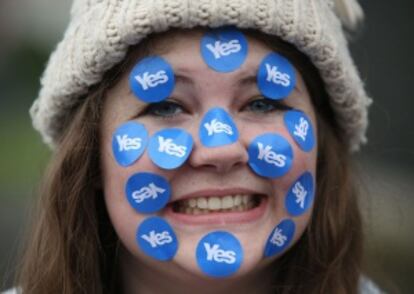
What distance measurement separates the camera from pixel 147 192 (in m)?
2.23

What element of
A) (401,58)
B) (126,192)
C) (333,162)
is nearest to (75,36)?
(126,192)

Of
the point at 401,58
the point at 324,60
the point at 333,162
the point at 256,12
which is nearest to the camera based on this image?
the point at 256,12

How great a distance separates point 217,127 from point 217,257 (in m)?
0.39

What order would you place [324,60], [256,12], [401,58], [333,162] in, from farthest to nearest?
1. [401,58]
2. [333,162]
3. [324,60]
4. [256,12]

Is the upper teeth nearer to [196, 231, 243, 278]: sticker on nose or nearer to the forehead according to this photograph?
[196, 231, 243, 278]: sticker on nose

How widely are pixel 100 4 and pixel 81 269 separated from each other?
34.9 inches

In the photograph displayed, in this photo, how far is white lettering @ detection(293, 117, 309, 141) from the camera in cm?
234

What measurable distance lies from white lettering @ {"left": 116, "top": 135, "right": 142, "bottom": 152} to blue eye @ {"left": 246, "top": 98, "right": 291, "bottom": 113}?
0.37m

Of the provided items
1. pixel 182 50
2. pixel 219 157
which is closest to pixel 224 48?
pixel 182 50

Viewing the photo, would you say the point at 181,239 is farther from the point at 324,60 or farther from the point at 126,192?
the point at 324,60

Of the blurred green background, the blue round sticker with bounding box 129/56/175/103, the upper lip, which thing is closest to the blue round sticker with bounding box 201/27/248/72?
the blue round sticker with bounding box 129/56/175/103

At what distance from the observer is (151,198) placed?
2238 millimetres

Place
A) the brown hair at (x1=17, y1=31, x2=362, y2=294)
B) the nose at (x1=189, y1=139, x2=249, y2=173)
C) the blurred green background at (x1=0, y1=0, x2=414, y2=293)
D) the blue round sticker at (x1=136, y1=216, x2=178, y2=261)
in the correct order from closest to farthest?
the nose at (x1=189, y1=139, x2=249, y2=173)
the blue round sticker at (x1=136, y1=216, x2=178, y2=261)
the brown hair at (x1=17, y1=31, x2=362, y2=294)
the blurred green background at (x1=0, y1=0, x2=414, y2=293)

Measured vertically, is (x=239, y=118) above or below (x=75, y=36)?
below
